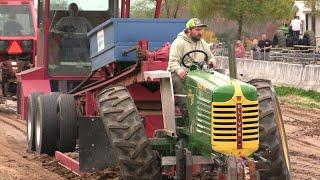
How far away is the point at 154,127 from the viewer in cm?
1023

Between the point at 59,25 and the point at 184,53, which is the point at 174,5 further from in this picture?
the point at 184,53

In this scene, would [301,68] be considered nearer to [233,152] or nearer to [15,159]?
[15,159]

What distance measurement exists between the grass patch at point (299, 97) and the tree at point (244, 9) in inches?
573

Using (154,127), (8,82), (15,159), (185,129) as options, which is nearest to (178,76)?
(185,129)

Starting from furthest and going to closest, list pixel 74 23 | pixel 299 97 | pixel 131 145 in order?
pixel 299 97 < pixel 74 23 < pixel 131 145

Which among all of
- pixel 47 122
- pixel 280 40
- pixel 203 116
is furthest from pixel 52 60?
pixel 280 40

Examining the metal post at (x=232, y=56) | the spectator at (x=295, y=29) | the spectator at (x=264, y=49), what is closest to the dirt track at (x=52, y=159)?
the metal post at (x=232, y=56)

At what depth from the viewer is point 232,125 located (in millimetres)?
7996

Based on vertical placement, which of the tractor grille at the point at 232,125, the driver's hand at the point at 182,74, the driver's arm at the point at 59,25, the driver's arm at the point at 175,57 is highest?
the driver's arm at the point at 59,25

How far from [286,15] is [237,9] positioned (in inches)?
179

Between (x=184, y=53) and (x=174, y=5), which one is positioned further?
(x=174, y=5)

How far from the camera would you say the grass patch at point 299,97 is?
21780 millimetres

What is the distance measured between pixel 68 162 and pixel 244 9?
1133 inches

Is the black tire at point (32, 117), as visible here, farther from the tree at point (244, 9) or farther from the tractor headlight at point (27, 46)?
the tree at point (244, 9)
